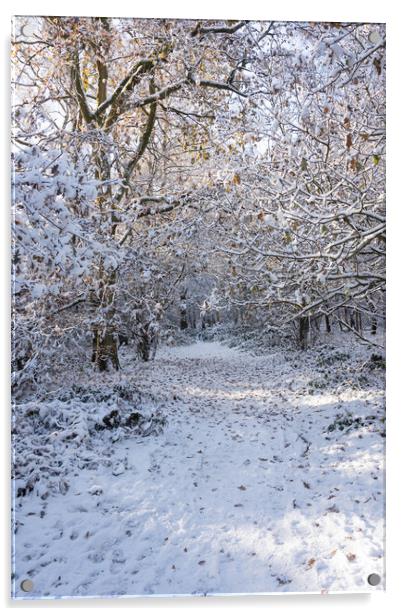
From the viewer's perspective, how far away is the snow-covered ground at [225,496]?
104 inches

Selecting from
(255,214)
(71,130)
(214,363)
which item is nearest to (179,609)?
(214,363)

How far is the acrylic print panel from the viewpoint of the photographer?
8.87 feet

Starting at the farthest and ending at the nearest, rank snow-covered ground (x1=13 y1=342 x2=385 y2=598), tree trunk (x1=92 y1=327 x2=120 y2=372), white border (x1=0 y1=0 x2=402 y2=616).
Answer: tree trunk (x1=92 y1=327 x2=120 y2=372), white border (x1=0 y1=0 x2=402 y2=616), snow-covered ground (x1=13 y1=342 x2=385 y2=598)

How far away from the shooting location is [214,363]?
3512 mm

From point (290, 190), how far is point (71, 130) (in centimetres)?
169

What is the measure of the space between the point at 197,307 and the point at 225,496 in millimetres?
1425

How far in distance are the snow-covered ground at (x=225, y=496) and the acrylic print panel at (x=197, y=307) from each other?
0.01 m

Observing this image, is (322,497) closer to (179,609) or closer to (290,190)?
(179,609)

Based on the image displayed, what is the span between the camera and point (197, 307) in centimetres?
329

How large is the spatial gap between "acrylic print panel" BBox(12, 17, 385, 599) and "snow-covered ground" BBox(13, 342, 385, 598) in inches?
0.6

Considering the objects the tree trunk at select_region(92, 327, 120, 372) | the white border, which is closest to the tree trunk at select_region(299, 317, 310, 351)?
the white border

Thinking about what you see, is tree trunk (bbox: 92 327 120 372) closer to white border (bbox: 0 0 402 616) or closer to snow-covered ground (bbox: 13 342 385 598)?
snow-covered ground (bbox: 13 342 385 598)
